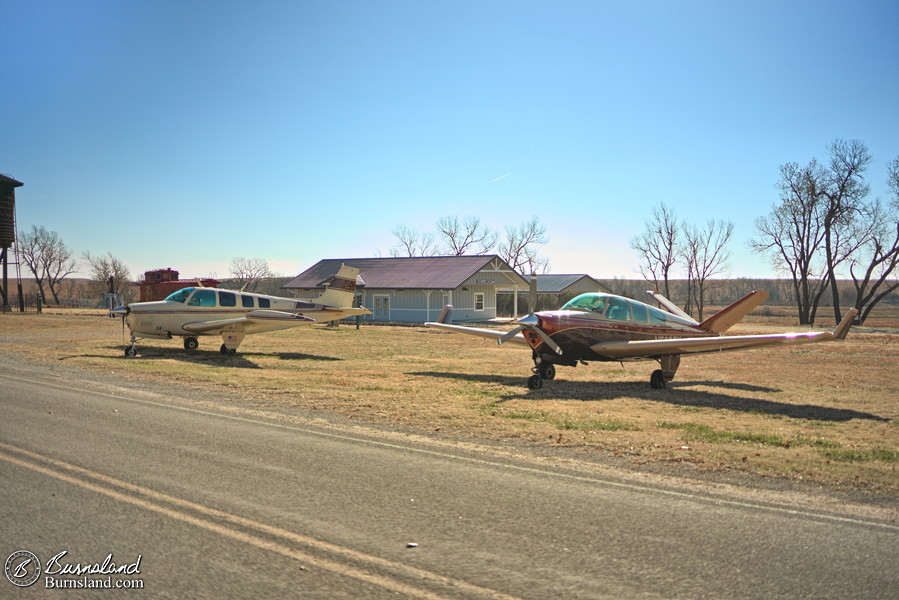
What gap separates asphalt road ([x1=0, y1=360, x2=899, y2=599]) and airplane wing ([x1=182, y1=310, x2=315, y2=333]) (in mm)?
14825

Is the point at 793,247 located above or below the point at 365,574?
above

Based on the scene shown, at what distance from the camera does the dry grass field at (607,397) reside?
28.4 feet

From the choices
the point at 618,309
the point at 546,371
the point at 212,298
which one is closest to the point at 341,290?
the point at 212,298

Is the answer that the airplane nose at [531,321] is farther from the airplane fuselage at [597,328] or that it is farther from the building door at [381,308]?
the building door at [381,308]

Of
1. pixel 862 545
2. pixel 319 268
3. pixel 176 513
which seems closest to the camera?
pixel 862 545

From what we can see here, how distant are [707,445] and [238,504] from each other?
6529mm

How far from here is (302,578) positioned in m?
4.48

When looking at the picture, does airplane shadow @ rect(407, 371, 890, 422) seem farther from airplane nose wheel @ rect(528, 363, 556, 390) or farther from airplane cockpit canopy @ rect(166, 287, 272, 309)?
airplane cockpit canopy @ rect(166, 287, 272, 309)

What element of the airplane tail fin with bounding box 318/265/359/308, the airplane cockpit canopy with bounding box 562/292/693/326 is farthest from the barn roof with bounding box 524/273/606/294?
the airplane cockpit canopy with bounding box 562/292/693/326

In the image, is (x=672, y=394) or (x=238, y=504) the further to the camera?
(x=672, y=394)

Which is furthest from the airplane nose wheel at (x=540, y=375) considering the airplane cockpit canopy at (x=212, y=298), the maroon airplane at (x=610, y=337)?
the airplane cockpit canopy at (x=212, y=298)

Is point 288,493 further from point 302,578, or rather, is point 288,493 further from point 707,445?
point 707,445

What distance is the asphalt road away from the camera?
4.42m

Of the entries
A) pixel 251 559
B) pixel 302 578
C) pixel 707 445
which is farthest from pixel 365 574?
pixel 707 445
